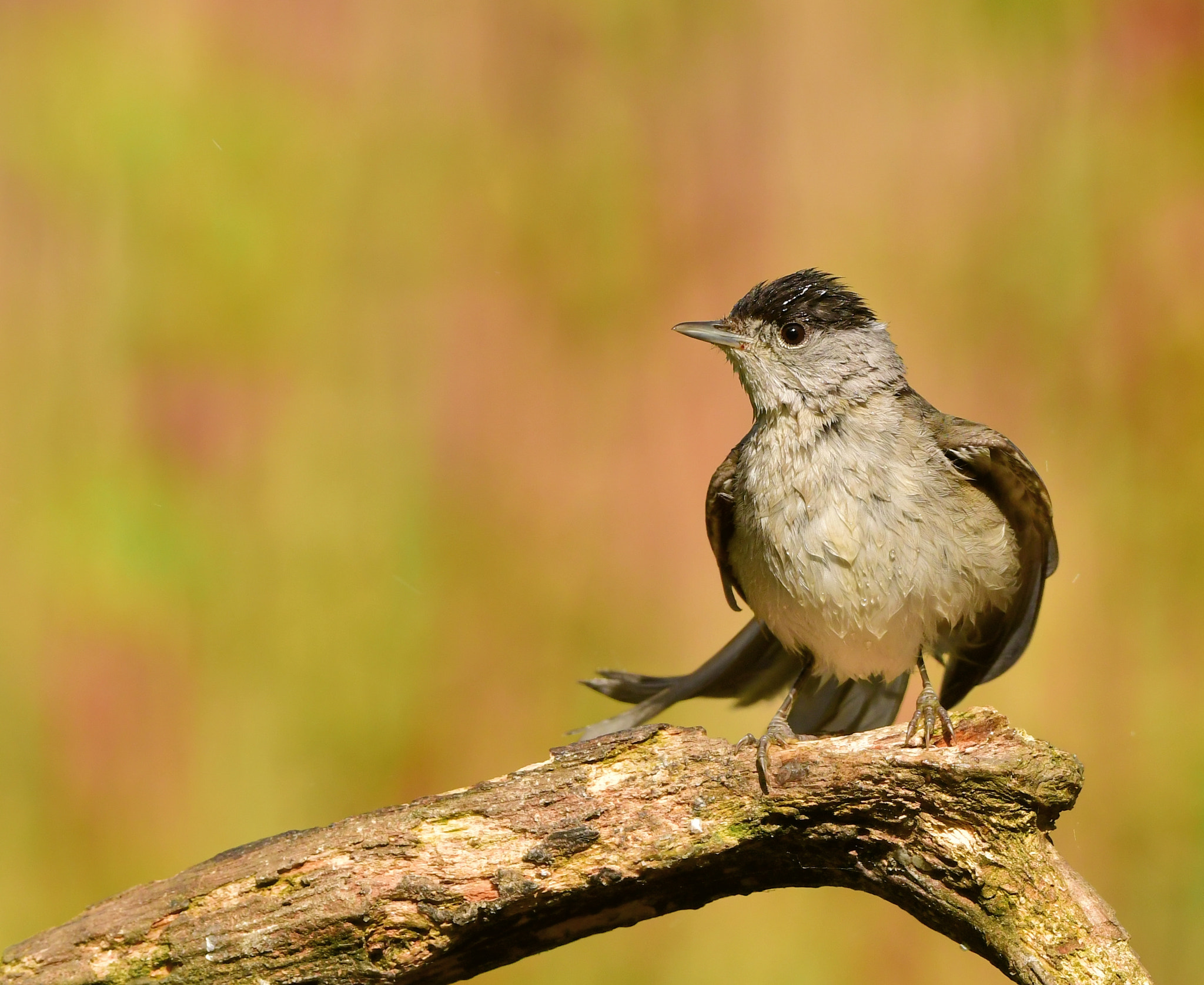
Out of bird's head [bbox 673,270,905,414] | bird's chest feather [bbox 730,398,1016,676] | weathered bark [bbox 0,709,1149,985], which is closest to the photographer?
weathered bark [bbox 0,709,1149,985]

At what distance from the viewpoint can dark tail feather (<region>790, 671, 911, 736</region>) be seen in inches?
98.8

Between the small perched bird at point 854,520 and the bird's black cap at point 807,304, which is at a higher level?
the bird's black cap at point 807,304

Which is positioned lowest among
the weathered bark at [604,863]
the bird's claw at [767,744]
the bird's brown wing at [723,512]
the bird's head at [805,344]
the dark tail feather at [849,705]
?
the weathered bark at [604,863]

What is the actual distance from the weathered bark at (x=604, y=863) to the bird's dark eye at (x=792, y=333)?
84 centimetres

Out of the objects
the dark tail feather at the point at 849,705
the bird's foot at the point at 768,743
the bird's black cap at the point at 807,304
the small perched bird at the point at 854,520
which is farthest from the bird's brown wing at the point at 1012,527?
the bird's foot at the point at 768,743

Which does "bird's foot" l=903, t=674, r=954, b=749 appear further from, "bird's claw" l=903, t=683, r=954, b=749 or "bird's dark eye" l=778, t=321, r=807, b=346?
"bird's dark eye" l=778, t=321, r=807, b=346

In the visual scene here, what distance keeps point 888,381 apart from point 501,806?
3.70 feet

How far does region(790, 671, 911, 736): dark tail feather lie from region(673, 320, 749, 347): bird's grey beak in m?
0.82

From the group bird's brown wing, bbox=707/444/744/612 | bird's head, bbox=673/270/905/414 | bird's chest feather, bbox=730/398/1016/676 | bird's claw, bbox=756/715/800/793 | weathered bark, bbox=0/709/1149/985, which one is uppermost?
bird's head, bbox=673/270/905/414

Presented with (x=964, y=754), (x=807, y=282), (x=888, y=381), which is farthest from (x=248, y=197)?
(x=964, y=754)

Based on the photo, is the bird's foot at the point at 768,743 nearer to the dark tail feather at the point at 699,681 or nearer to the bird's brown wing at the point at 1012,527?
the dark tail feather at the point at 699,681

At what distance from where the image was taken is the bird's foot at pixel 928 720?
68.1 inches

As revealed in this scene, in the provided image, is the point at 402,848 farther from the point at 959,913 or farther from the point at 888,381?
the point at 888,381

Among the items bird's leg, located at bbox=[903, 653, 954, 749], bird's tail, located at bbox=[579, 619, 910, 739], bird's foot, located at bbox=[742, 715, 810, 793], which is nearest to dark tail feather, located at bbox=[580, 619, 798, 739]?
bird's tail, located at bbox=[579, 619, 910, 739]
